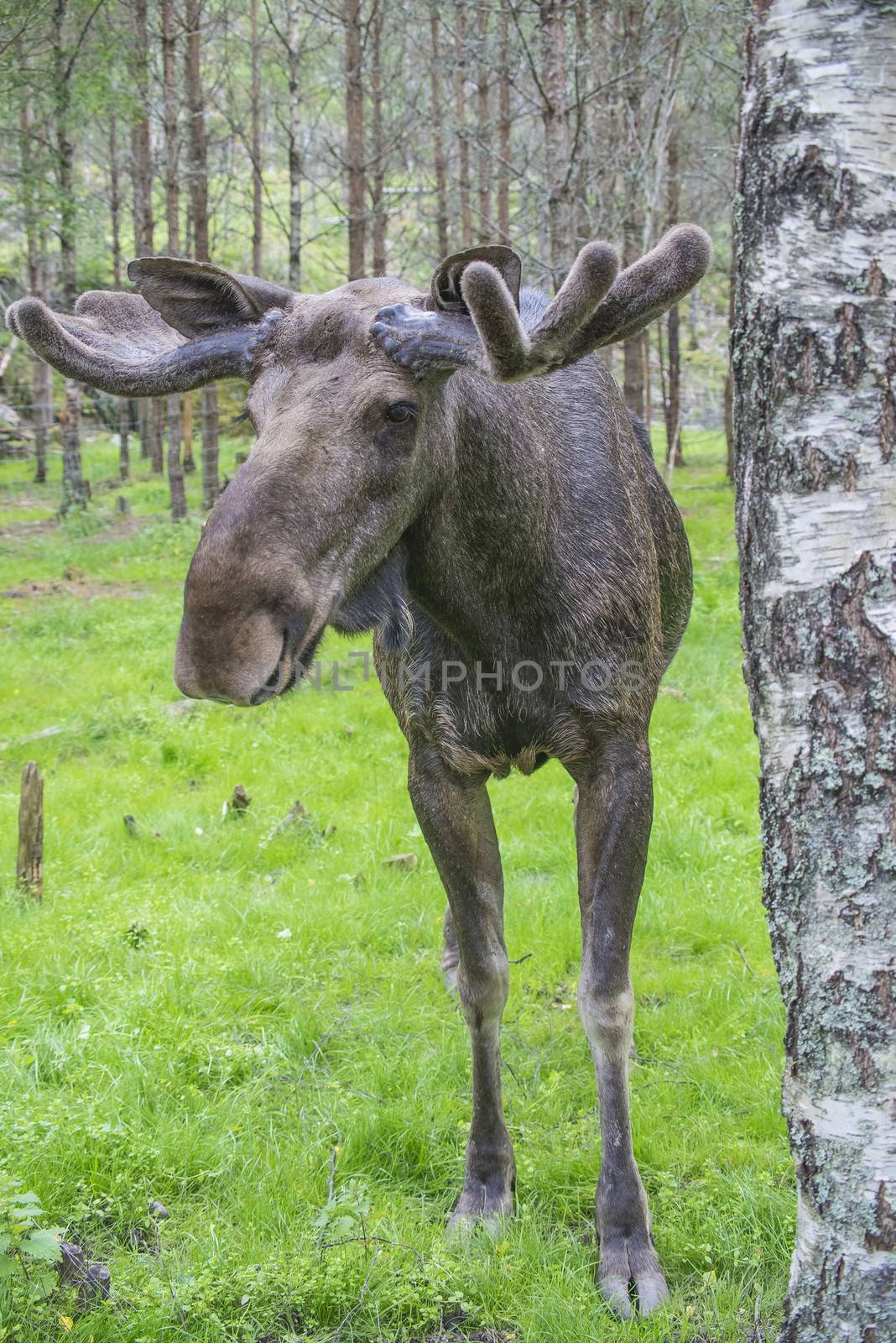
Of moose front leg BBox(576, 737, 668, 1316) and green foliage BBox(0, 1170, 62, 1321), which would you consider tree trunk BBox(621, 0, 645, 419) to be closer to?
moose front leg BBox(576, 737, 668, 1316)

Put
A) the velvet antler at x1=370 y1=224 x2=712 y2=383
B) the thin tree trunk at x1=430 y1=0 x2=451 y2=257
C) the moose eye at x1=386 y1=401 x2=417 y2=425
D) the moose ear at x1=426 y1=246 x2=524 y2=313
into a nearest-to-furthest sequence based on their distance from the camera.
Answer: the velvet antler at x1=370 y1=224 x2=712 y2=383 < the moose ear at x1=426 y1=246 x2=524 y2=313 < the moose eye at x1=386 y1=401 x2=417 y2=425 < the thin tree trunk at x1=430 y1=0 x2=451 y2=257

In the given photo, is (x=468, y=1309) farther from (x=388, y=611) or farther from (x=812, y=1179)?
(x=388, y=611)

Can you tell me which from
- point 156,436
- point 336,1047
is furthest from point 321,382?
point 156,436

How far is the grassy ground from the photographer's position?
3.08 metres

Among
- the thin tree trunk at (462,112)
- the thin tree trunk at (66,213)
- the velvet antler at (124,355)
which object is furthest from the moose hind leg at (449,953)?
the thin tree trunk at (66,213)

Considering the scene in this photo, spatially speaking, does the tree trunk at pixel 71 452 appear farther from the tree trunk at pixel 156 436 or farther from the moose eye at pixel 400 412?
the moose eye at pixel 400 412

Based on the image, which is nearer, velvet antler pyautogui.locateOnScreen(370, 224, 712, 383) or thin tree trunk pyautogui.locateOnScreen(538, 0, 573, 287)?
velvet antler pyautogui.locateOnScreen(370, 224, 712, 383)

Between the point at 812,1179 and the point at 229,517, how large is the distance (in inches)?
68.7

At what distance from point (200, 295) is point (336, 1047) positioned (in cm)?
283

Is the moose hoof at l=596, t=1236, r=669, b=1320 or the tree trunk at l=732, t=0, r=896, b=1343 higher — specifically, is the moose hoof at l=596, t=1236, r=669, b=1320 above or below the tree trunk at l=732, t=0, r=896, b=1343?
below

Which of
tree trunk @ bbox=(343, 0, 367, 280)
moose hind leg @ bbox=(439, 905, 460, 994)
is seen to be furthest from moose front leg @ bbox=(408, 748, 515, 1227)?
tree trunk @ bbox=(343, 0, 367, 280)

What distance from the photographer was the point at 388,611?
3008 millimetres

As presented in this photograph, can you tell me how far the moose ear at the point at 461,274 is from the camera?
250cm

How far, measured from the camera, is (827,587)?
79.7 inches
